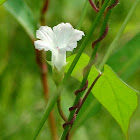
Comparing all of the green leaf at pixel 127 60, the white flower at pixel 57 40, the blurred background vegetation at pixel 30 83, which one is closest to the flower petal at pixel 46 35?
the white flower at pixel 57 40

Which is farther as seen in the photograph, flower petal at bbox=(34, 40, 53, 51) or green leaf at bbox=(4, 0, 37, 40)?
green leaf at bbox=(4, 0, 37, 40)

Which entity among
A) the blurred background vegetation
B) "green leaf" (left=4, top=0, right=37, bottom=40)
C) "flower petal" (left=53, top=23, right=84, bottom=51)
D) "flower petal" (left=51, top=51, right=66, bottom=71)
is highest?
"green leaf" (left=4, top=0, right=37, bottom=40)

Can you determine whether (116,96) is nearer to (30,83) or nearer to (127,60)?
(127,60)

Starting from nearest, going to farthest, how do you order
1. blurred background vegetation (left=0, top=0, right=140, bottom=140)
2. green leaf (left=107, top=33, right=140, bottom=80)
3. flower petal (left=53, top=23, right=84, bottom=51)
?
flower petal (left=53, top=23, right=84, bottom=51)
green leaf (left=107, top=33, right=140, bottom=80)
blurred background vegetation (left=0, top=0, right=140, bottom=140)

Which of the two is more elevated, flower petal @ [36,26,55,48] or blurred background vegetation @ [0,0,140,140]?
flower petal @ [36,26,55,48]

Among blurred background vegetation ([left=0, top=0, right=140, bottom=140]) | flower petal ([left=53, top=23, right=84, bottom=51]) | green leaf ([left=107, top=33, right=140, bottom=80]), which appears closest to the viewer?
flower petal ([left=53, top=23, right=84, bottom=51])

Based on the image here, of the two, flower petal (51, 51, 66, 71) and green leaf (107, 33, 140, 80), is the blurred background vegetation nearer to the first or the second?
green leaf (107, 33, 140, 80)

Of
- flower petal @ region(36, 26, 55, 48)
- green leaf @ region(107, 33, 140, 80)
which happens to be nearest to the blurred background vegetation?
green leaf @ region(107, 33, 140, 80)
